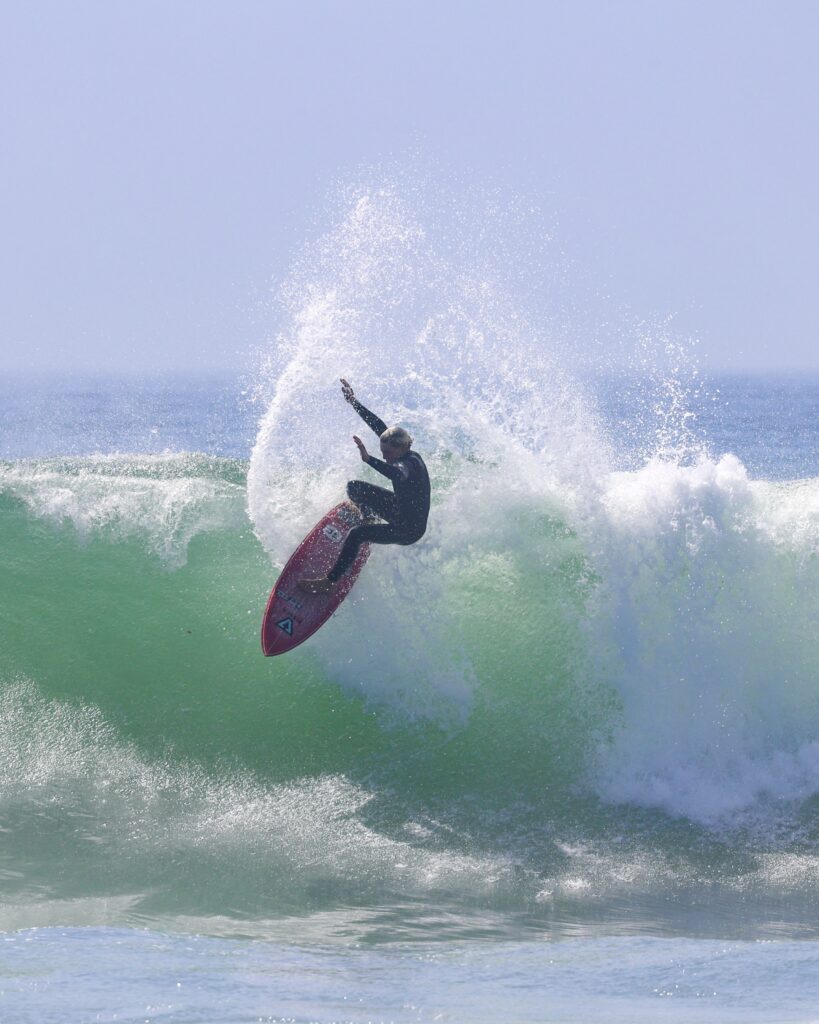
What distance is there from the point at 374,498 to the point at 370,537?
266 millimetres

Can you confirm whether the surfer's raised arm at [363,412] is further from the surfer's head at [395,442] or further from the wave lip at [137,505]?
the wave lip at [137,505]

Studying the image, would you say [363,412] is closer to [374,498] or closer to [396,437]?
[396,437]

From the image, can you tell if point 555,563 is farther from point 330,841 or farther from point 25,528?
point 25,528

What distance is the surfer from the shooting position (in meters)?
7.14

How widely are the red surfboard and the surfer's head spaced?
2.29 ft

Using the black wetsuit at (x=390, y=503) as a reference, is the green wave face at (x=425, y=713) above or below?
below

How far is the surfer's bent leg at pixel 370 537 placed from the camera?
743cm

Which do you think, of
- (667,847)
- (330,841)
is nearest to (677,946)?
(667,847)

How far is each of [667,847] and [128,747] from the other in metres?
3.50

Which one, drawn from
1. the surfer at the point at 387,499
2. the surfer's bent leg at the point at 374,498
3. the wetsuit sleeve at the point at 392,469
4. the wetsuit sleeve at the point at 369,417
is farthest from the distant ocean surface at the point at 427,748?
the wetsuit sleeve at the point at 369,417

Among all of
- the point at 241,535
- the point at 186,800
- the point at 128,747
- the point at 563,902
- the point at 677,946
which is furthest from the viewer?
the point at 241,535

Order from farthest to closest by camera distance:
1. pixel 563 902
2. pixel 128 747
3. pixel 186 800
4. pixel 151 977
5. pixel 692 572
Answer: pixel 692 572
pixel 128 747
pixel 186 800
pixel 563 902
pixel 151 977

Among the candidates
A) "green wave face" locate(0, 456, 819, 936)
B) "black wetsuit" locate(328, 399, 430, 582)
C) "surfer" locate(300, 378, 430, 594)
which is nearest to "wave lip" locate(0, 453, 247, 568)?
"green wave face" locate(0, 456, 819, 936)

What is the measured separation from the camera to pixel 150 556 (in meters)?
8.87
